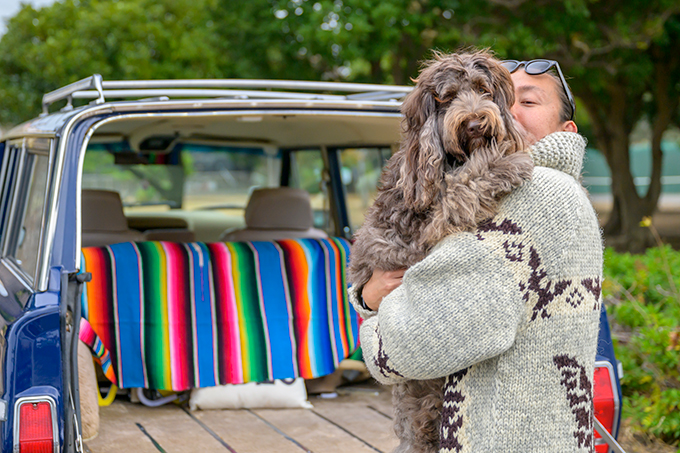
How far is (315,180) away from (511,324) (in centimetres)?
475

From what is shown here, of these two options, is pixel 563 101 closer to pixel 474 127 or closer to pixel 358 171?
pixel 474 127

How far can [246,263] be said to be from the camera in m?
3.75

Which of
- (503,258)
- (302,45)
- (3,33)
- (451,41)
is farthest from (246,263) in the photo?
(3,33)

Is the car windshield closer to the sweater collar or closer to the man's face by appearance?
the man's face

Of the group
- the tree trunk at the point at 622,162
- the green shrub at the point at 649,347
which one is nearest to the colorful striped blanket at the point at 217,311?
the green shrub at the point at 649,347

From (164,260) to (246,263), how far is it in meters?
0.46

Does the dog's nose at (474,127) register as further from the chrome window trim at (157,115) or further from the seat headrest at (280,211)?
the seat headrest at (280,211)

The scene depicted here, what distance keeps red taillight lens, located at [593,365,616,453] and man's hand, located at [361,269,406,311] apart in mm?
1308

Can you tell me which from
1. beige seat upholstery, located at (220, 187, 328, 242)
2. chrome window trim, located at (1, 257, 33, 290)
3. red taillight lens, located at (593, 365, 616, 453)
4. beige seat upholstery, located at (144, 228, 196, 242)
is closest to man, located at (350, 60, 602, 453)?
red taillight lens, located at (593, 365, 616, 453)

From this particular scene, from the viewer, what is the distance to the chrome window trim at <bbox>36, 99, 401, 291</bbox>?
2.43 meters

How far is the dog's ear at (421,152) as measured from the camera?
1484mm

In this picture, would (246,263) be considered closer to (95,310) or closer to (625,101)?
(95,310)

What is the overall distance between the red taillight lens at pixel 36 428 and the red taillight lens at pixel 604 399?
199 cm

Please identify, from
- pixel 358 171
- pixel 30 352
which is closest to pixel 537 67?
pixel 30 352
